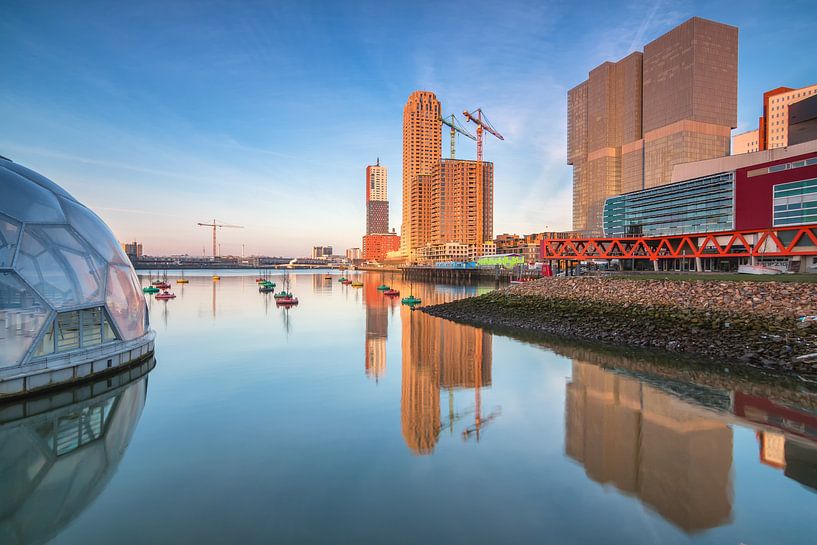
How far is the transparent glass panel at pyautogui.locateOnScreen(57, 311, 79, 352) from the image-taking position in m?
16.0

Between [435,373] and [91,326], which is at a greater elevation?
[91,326]

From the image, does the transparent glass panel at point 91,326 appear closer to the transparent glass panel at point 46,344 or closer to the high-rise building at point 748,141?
the transparent glass panel at point 46,344

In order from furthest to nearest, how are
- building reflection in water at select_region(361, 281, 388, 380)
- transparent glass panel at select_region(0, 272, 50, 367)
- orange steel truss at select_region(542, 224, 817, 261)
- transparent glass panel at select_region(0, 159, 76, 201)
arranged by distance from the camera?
orange steel truss at select_region(542, 224, 817, 261), building reflection in water at select_region(361, 281, 388, 380), transparent glass panel at select_region(0, 159, 76, 201), transparent glass panel at select_region(0, 272, 50, 367)

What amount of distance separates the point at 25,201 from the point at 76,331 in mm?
5111

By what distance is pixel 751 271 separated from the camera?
130 ft

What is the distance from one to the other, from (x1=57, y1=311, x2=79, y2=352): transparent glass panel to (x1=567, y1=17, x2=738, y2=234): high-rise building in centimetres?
15549

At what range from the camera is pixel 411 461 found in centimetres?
1176

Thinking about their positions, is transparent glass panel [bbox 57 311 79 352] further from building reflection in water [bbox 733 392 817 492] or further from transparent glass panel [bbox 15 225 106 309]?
building reflection in water [bbox 733 392 817 492]

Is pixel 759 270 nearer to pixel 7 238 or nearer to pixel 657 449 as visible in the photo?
pixel 657 449

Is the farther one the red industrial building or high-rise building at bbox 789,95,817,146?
high-rise building at bbox 789,95,817,146

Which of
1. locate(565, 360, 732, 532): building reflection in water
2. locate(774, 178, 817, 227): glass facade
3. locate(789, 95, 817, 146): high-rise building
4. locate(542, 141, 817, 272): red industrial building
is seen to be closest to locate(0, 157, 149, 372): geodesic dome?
locate(565, 360, 732, 532): building reflection in water

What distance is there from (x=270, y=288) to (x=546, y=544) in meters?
80.4

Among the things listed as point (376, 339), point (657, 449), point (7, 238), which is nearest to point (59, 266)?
point (7, 238)

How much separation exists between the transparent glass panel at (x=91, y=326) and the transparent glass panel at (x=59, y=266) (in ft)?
1.55
